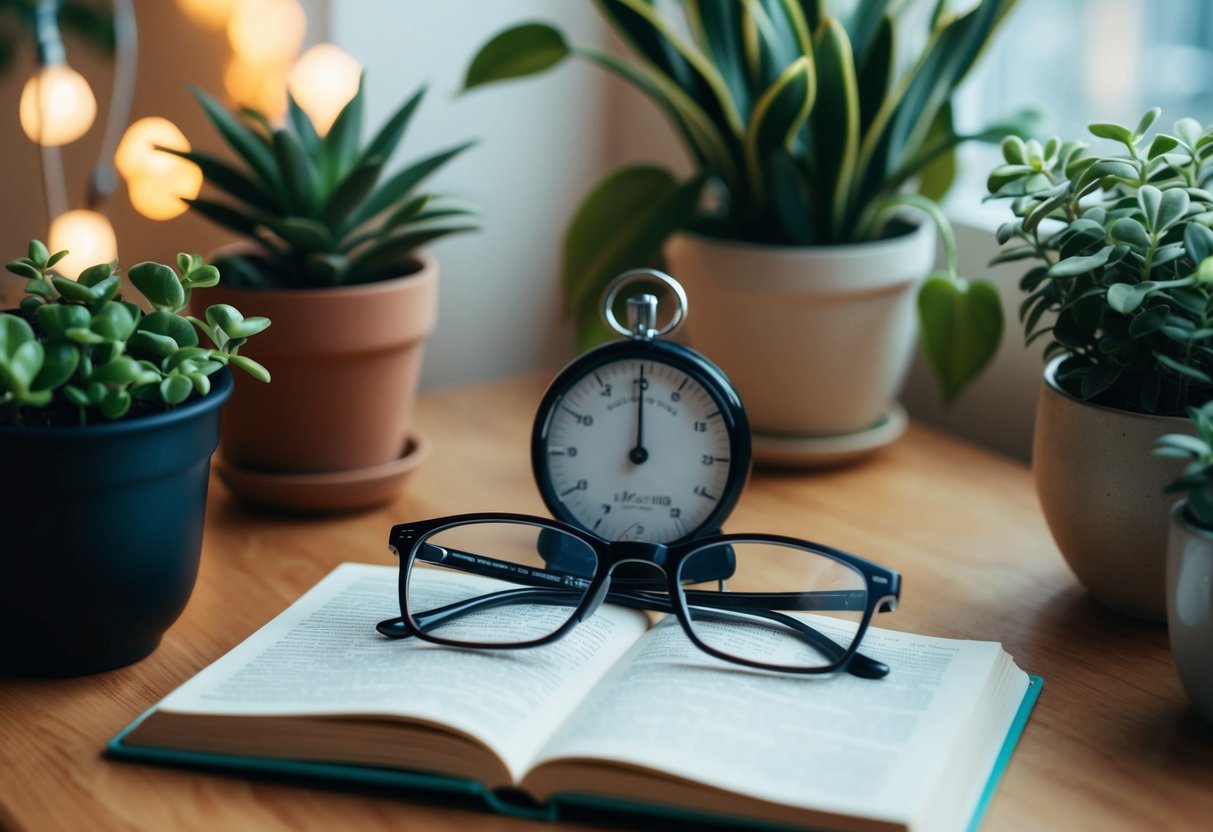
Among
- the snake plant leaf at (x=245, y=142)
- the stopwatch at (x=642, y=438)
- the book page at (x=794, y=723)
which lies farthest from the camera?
the snake plant leaf at (x=245, y=142)

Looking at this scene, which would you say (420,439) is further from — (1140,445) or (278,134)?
(1140,445)

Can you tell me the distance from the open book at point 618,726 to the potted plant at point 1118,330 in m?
0.13

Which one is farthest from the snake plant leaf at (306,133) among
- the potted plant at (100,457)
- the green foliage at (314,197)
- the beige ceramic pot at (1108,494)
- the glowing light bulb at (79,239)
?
the beige ceramic pot at (1108,494)

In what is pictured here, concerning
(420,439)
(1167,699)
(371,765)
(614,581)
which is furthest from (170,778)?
(1167,699)

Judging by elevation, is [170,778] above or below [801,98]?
below

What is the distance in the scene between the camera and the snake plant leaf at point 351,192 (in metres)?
0.92

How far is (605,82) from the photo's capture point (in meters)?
1.46

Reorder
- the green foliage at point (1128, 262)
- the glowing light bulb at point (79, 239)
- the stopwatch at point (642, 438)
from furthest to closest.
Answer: the glowing light bulb at point (79, 239) < the stopwatch at point (642, 438) < the green foliage at point (1128, 262)

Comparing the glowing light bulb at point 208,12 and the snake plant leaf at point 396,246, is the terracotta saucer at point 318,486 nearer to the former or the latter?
the snake plant leaf at point 396,246

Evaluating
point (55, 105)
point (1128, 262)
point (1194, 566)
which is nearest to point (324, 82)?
point (55, 105)

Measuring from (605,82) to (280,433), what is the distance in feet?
2.25

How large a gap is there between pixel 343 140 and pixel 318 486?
27cm

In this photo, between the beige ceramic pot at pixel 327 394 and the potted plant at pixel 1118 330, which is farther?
the beige ceramic pot at pixel 327 394

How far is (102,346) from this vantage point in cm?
69
